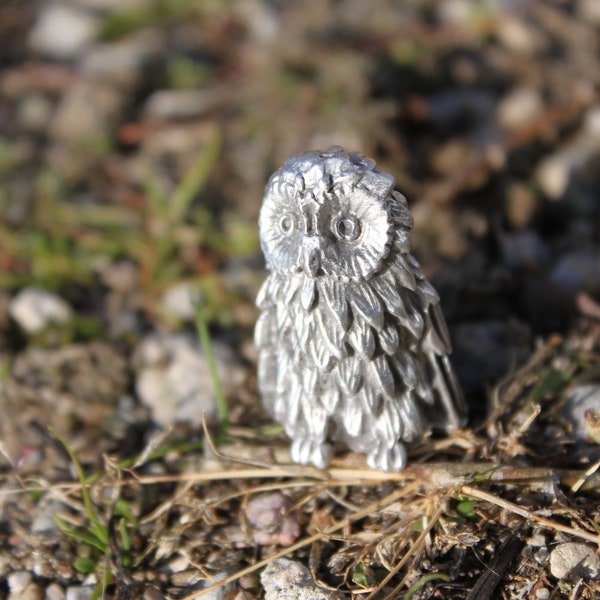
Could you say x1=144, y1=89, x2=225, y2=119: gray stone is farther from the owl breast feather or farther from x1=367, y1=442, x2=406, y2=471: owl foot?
x1=367, y1=442, x2=406, y2=471: owl foot

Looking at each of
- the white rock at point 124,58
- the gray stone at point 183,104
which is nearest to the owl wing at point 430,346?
the gray stone at point 183,104

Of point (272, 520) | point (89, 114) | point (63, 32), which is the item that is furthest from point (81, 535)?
point (63, 32)

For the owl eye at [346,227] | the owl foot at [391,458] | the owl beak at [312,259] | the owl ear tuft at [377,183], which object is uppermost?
the owl ear tuft at [377,183]

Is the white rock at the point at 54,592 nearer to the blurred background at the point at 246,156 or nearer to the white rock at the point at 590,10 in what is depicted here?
the blurred background at the point at 246,156

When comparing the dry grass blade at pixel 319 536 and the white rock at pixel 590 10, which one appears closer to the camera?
the dry grass blade at pixel 319 536

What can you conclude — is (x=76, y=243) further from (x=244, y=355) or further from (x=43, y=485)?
(x=43, y=485)

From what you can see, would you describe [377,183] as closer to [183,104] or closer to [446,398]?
[446,398]
